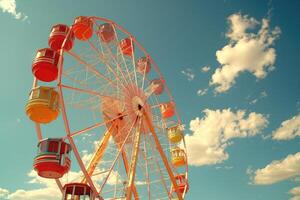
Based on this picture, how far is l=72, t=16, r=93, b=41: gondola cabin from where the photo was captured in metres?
17.0

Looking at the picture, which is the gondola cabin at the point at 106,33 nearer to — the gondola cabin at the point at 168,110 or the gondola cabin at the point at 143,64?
the gondola cabin at the point at 143,64

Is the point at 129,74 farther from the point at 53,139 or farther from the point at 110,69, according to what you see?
the point at 53,139

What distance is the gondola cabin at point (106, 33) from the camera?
722 inches

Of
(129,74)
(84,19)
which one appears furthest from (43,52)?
(129,74)

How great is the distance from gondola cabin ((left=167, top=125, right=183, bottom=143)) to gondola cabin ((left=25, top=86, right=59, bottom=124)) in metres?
9.43

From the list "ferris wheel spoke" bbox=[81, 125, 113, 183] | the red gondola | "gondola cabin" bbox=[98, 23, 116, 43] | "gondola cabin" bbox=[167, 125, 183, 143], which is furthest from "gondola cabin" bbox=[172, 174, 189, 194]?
"gondola cabin" bbox=[98, 23, 116, 43]

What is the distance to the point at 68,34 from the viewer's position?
1517 centimetres

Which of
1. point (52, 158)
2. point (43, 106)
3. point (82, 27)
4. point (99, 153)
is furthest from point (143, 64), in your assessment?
point (52, 158)

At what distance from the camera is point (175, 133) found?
20484mm

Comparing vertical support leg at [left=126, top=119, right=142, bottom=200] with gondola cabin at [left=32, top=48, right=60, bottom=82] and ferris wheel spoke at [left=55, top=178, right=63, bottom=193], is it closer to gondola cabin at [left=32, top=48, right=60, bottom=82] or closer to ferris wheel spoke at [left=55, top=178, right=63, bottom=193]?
ferris wheel spoke at [left=55, top=178, right=63, bottom=193]

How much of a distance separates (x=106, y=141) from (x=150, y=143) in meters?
2.47

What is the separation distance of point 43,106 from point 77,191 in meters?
3.79

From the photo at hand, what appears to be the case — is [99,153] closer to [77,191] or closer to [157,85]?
[77,191]

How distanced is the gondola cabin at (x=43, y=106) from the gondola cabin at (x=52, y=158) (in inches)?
41.2
